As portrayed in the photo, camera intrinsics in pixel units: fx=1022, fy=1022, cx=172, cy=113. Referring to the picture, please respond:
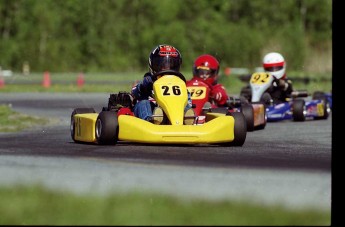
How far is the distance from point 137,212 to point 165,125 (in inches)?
187

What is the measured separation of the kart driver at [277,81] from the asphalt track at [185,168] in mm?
4735

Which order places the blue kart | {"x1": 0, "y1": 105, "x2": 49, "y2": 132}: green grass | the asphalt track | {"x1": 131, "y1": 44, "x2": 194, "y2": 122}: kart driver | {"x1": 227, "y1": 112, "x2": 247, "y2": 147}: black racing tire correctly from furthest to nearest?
the blue kart → {"x1": 0, "y1": 105, "x2": 49, "y2": 132}: green grass → {"x1": 131, "y1": 44, "x2": 194, "y2": 122}: kart driver → {"x1": 227, "y1": 112, "x2": 247, "y2": 147}: black racing tire → the asphalt track

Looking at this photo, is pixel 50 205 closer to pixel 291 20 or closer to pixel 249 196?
pixel 249 196

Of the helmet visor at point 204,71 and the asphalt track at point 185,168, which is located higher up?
the helmet visor at point 204,71

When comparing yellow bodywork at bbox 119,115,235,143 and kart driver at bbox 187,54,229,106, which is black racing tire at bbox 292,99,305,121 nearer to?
kart driver at bbox 187,54,229,106

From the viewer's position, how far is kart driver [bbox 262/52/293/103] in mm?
18312

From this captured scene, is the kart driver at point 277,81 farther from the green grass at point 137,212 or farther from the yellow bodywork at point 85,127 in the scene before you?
the green grass at point 137,212

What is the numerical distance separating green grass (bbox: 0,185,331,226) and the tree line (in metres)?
50.0

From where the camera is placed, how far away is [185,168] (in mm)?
8883

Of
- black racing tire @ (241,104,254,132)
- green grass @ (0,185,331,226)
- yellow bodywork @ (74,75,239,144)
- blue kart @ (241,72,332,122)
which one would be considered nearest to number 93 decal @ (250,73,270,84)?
blue kart @ (241,72,332,122)

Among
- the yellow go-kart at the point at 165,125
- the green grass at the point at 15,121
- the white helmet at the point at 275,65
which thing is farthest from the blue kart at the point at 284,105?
the yellow go-kart at the point at 165,125

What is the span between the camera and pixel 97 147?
36.8 ft

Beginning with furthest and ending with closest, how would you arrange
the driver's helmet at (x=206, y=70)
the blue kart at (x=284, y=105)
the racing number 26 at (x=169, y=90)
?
1. the blue kart at (x=284, y=105)
2. the driver's helmet at (x=206, y=70)
3. the racing number 26 at (x=169, y=90)

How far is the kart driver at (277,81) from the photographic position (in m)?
18.3
